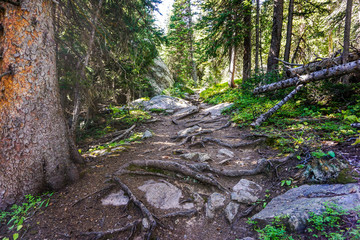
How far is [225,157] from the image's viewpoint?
16.0 feet

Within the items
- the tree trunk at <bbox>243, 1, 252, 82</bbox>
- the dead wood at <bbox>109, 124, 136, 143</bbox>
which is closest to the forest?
the dead wood at <bbox>109, 124, 136, 143</bbox>

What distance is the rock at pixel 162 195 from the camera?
3.33m

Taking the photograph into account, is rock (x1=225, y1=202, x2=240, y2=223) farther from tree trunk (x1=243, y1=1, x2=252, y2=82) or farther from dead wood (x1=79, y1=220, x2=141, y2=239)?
tree trunk (x1=243, y1=1, x2=252, y2=82)

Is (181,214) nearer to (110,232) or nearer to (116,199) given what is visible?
(110,232)

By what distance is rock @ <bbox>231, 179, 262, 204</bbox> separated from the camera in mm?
3221

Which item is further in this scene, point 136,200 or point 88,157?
point 88,157

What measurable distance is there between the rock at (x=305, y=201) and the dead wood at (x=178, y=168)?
109 cm

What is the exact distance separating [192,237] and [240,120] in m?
5.48

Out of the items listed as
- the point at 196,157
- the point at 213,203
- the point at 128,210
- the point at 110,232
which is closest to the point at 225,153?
the point at 196,157

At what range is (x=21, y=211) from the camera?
2934 millimetres

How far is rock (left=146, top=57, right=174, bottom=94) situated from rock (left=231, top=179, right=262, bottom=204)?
13916mm

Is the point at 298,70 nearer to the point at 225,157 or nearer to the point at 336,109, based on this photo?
the point at 336,109

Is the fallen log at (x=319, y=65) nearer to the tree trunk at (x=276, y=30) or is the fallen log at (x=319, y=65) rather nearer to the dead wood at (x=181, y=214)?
the tree trunk at (x=276, y=30)

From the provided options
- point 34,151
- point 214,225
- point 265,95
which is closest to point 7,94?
point 34,151
